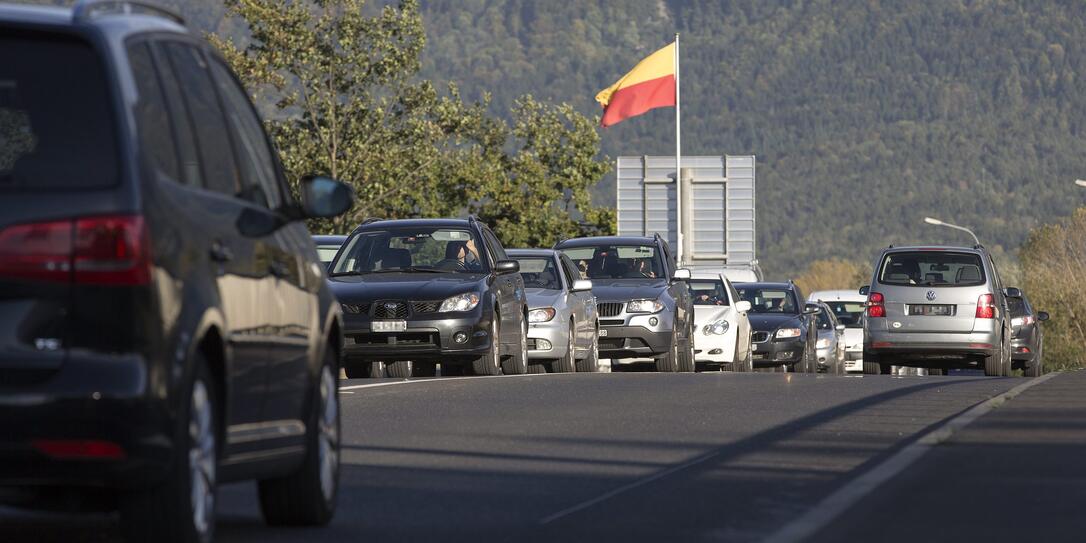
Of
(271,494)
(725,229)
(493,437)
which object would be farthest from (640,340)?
(725,229)

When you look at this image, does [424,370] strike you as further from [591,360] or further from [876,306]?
[876,306]

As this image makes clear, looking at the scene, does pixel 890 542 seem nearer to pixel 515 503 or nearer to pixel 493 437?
pixel 515 503

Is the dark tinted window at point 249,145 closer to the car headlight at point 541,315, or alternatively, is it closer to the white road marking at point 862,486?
the white road marking at point 862,486

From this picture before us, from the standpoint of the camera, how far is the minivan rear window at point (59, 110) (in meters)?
6.78

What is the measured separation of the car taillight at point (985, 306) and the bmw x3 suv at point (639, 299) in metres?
3.88

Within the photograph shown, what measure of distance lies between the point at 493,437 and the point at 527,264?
14.0 metres

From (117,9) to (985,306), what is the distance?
23892 mm

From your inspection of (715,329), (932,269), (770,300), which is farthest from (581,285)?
(770,300)

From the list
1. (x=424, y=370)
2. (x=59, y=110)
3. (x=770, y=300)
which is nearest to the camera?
(x=59, y=110)

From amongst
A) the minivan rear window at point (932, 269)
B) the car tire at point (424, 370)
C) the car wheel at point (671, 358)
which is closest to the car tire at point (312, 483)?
the car tire at point (424, 370)

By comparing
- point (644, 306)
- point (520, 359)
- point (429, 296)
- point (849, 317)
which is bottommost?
point (849, 317)

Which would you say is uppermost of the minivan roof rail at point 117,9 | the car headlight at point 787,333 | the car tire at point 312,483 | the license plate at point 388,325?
the minivan roof rail at point 117,9

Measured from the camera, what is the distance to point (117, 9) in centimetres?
732

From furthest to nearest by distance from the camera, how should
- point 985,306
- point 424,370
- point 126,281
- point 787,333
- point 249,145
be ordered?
point 787,333 → point 424,370 → point 985,306 → point 249,145 → point 126,281
